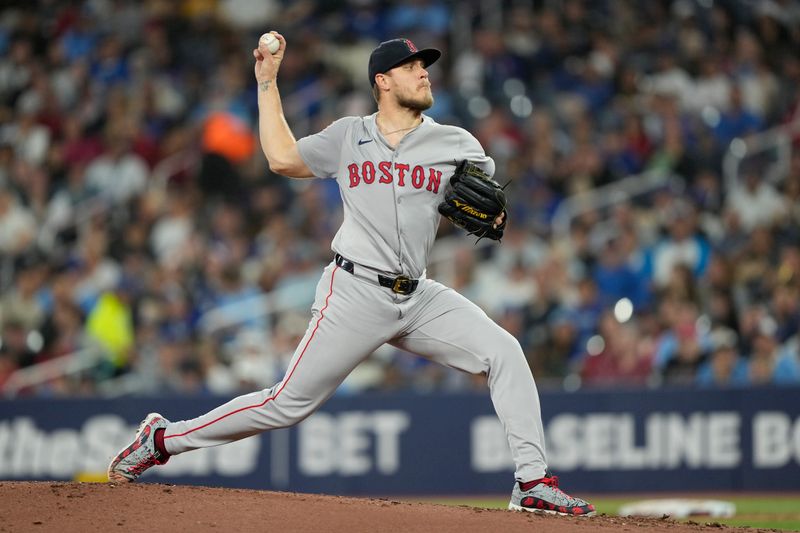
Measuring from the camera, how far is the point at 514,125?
1441cm

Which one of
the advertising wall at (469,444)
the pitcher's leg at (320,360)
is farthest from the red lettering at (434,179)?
the advertising wall at (469,444)

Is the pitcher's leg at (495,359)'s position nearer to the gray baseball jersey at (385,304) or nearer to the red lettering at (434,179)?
the gray baseball jersey at (385,304)

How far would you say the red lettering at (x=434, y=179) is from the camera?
5961 millimetres

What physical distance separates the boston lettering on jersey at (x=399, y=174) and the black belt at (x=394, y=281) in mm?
373

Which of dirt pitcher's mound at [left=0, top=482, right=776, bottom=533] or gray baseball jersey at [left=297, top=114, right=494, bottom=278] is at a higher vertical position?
gray baseball jersey at [left=297, top=114, right=494, bottom=278]

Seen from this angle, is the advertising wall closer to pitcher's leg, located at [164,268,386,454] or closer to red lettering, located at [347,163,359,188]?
pitcher's leg, located at [164,268,386,454]

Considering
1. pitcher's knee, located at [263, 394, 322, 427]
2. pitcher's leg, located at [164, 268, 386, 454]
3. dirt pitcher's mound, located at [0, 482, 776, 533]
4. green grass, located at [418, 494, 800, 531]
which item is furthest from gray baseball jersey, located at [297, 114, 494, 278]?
green grass, located at [418, 494, 800, 531]

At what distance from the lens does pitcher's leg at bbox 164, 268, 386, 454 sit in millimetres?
5898

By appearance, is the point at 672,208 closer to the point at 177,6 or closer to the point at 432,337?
the point at 177,6

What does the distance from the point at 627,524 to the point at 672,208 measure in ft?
25.8

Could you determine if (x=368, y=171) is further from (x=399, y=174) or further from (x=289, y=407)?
(x=289, y=407)

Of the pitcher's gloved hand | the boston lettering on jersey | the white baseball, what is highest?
the white baseball

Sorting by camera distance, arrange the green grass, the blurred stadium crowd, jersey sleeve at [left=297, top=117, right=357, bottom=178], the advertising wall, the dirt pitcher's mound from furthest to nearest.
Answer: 1. the blurred stadium crowd
2. the advertising wall
3. the green grass
4. jersey sleeve at [left=297, top=117, right=357, bottom=178]
5. the dirt pitcher's mound

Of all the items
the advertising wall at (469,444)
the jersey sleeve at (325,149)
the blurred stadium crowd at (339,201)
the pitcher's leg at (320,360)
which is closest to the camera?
the pitcher's leg at (320,360)
